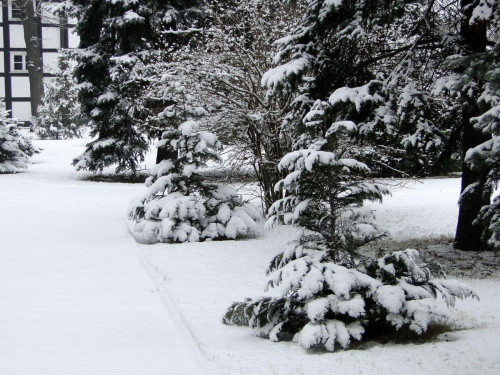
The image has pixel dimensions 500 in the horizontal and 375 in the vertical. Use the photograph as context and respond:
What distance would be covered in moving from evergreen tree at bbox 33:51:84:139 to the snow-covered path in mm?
19772

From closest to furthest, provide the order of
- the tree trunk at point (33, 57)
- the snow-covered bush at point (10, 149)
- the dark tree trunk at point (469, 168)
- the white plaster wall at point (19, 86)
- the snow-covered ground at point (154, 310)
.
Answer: the snow-covered ground at point (154, 310) → the dark tree trunk at point (469, 168) → the snow-covered bush at point (10, 149) → the tree trunk at point (33, 57) → the white plaster wall at point (19, 86)

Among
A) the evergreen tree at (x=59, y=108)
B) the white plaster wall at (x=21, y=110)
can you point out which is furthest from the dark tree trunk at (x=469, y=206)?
the white plaster wall at (x=21, y=110)

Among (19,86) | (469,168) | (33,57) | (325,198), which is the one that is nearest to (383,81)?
(469,168)

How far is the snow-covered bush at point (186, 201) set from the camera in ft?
33.7

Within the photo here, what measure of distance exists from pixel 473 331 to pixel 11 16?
4115 cm

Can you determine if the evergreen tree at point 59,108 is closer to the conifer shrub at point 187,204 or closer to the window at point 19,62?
the window at point 19,62

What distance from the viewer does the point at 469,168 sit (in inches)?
331

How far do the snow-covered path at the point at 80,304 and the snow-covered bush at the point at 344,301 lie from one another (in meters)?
0.85

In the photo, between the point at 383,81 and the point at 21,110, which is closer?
the point at 383,81

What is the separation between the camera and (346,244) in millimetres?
5738

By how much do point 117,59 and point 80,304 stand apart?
11256 mm

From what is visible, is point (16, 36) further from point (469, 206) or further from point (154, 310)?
point (154, 310)

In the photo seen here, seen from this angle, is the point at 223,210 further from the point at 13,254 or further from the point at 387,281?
the point at 387,281

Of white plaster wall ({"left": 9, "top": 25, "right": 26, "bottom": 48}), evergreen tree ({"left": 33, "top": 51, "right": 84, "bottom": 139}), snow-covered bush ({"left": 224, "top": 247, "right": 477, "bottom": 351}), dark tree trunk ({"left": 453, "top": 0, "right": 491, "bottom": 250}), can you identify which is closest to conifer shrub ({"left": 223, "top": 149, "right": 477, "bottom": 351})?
snow-covered bush ({"left": 224, "top": 247, "right": 477, "bottom": 351})
